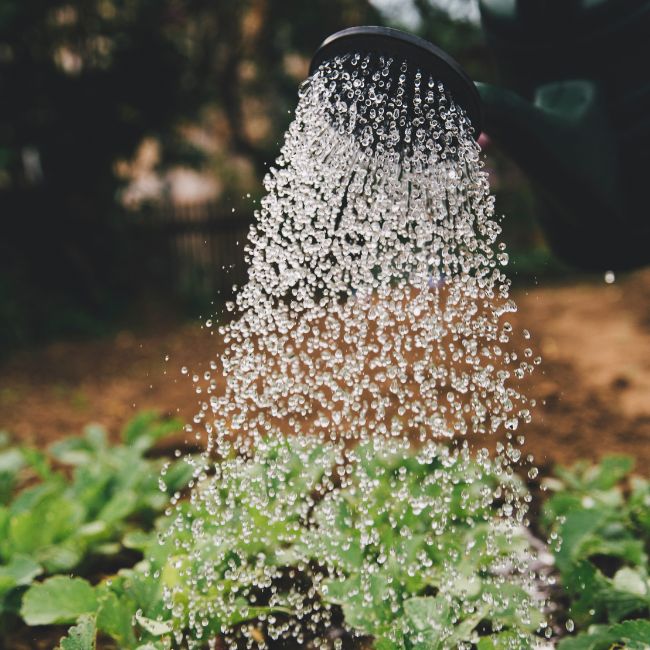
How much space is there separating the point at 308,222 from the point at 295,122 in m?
0.25

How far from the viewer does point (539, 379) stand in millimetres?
4539

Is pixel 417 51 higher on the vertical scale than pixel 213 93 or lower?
lower

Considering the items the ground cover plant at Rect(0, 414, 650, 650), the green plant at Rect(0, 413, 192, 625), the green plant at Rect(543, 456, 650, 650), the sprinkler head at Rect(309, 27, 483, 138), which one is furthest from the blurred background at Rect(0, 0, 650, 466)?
the sprinkler head at Rect(309, 27, 483, 138)

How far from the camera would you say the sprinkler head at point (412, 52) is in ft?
4.53

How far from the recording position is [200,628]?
1.73m

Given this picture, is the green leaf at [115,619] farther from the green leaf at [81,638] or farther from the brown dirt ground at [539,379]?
the brown dirt ground at [539,379]

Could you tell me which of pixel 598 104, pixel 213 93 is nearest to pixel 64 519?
pixel 598 104

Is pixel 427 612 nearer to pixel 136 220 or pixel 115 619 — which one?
pixel 115 619

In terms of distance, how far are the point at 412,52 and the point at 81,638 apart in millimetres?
1364

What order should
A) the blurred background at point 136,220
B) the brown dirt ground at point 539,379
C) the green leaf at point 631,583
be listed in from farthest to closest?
the blurred background at point 136,220 → the brown dirt ground at point 539,379 → the green leaf at point 631,583

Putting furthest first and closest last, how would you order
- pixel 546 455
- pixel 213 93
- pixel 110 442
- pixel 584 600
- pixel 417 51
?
1. pixel 213 93
2. pixel 110 442
3. pixel 546 455
4. pixel 584 600
5. pixel 417 51

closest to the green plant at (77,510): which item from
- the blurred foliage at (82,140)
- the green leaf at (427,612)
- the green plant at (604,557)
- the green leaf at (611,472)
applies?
the green leaf at (427,612)

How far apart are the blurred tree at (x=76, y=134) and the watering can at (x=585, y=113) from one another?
547 cm

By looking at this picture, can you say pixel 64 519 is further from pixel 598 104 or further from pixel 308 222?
pixel 598 104
